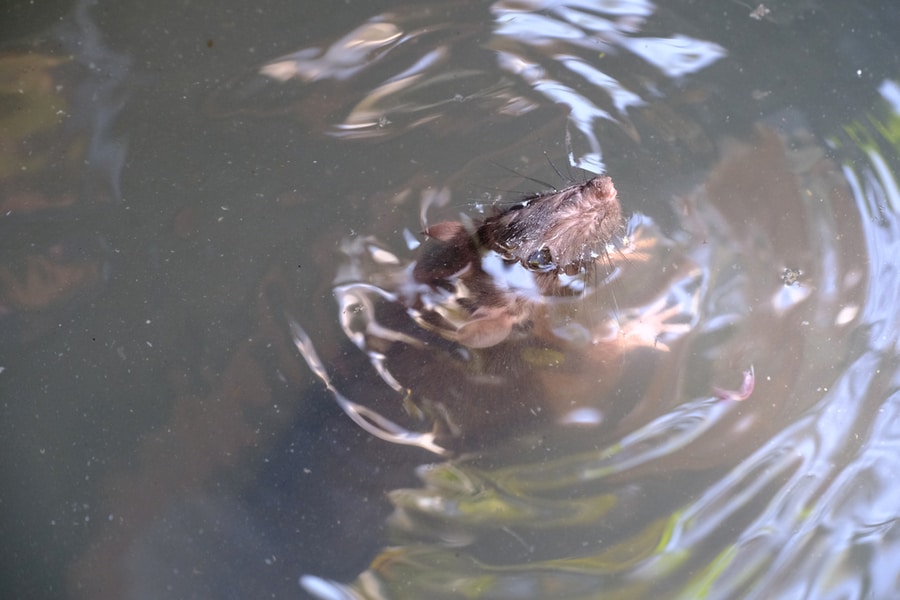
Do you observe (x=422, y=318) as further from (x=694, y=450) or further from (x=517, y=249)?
(x=694, y=450)

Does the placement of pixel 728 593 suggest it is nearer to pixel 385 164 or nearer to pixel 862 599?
pixel 862 599

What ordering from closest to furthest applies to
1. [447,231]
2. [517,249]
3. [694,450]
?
[517,249] → [447,231] → [694,450]

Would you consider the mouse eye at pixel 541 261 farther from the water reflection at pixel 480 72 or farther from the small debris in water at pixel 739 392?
the small debris in water at pixel 739 392

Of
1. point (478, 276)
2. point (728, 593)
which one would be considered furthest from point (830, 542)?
point (478, 276)

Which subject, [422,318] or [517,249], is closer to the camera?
[517,249]

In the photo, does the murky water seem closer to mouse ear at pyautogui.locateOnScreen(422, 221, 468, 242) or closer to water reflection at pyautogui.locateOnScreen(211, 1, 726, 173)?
water reflection at pyautogui.locateOnScreen(211, 1, 726, 173)

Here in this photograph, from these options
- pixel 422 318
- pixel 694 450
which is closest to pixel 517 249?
pixel 422 318
